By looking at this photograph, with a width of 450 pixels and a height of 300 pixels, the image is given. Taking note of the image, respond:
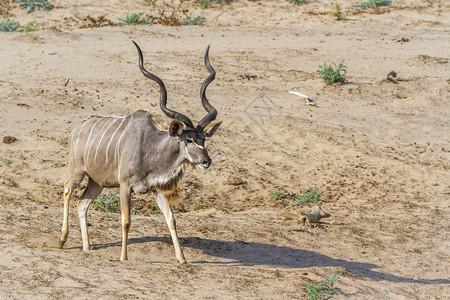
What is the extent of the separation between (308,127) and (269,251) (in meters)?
3.92

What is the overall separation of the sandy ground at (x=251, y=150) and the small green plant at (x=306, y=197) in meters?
0.19

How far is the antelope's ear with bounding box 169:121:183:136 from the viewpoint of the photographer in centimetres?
598

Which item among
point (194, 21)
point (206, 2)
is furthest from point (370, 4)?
point (194, 21)

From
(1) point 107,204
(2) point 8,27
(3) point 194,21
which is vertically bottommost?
(1) point 107,204

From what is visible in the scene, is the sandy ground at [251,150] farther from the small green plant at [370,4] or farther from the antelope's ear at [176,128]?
the antelope's ear at [176,128]

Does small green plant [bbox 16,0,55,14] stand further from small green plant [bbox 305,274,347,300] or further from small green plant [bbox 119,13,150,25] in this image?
small green plant [bbox 305,274,347,300]

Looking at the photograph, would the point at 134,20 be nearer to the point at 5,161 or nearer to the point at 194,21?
the point at 194,21

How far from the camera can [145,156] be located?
6.16 meters

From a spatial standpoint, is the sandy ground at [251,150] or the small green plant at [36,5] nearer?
the sandy ground at [251,150]

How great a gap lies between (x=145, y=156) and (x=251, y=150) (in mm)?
3641

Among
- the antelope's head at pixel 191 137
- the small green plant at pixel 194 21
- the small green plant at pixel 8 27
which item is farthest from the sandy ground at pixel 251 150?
the antelope's head at pixel 191 137

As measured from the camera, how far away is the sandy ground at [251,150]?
5.79 meters

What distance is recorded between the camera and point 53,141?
9.06 meters

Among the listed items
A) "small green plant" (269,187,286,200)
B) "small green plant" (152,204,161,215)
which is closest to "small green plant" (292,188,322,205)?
"small green plant" (269,187,286,200)
